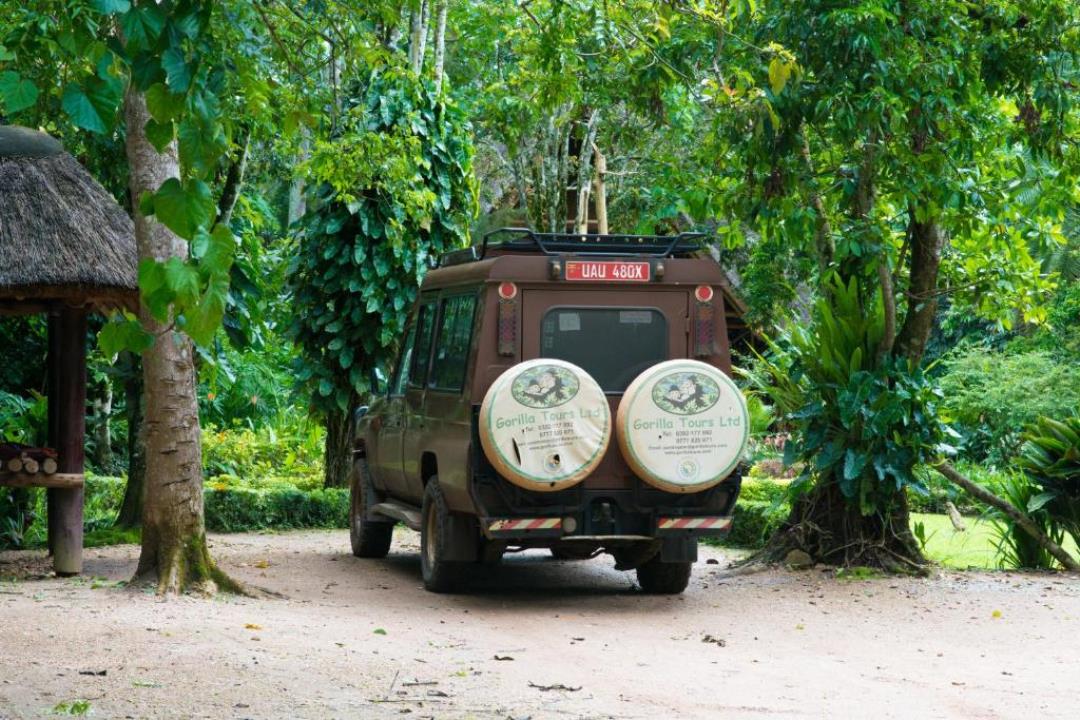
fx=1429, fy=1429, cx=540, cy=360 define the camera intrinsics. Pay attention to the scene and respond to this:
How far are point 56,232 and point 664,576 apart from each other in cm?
538

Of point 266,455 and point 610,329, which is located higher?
point 610,329

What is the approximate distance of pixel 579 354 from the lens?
33.2 ft

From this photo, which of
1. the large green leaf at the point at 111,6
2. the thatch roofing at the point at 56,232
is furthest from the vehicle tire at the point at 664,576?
the large green leaf at the point at 111,6

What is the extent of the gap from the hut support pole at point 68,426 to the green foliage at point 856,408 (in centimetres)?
556

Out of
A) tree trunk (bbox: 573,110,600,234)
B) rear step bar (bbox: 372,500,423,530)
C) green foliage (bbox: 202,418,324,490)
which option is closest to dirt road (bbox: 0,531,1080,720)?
rear step bar (bbox: 372,500,423,530)

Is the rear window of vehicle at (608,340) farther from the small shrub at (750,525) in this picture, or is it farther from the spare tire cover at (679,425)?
the small shrub at (750,525)

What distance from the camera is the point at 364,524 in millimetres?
13133

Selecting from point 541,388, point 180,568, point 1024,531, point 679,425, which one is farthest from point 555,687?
point 1024,531

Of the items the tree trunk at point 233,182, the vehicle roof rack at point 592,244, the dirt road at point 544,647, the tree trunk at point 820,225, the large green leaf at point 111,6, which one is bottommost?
the dirt road at point 544,647

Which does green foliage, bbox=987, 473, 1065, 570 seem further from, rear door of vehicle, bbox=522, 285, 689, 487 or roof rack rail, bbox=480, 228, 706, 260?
roof rack rail, bbox=480, 228, 706, 260

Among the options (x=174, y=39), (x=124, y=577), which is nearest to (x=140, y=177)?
(x=124, y=577)

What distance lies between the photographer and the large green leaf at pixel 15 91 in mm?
3871

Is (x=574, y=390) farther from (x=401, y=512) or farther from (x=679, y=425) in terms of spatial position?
(x=401, y=512)

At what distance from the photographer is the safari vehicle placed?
31.8 ft
